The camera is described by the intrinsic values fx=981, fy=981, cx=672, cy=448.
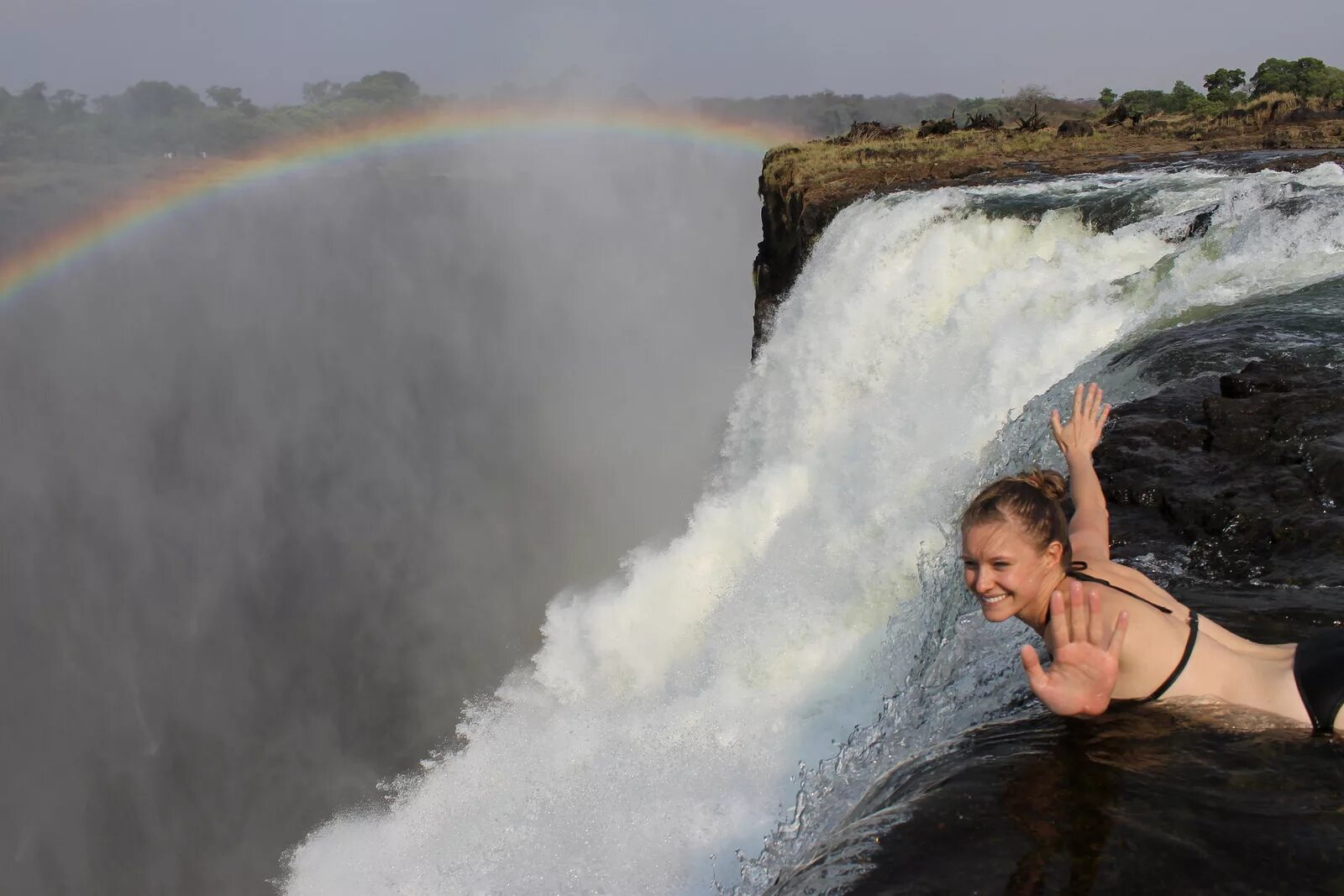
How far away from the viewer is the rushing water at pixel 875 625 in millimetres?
2592

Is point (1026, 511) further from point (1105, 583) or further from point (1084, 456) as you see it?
point (1084, 456)

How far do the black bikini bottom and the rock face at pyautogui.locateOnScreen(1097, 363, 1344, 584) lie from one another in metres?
1.28

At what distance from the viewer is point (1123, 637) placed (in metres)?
2.34

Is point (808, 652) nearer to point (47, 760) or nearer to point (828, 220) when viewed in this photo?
point (828, 220)

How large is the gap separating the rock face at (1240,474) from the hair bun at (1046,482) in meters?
1.57

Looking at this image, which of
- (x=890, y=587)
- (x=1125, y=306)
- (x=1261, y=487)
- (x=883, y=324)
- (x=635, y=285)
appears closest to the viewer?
(x=1261, y=487)

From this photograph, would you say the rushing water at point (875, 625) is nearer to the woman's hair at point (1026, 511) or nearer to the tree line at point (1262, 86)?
the woman's hair at point (1026, 511)

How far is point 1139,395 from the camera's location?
5.59m

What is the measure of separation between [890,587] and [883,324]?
4.83 meters

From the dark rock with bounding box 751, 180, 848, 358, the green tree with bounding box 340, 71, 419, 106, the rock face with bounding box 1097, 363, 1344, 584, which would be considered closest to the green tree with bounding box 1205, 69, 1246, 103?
the dark rock with bounding box 751, 180, 848, 358

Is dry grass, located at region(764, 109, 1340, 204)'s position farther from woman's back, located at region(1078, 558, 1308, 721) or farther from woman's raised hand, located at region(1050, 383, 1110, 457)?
woman's back, located at region(1078, 558, 1308, 721)

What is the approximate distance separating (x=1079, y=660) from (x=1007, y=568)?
294mm

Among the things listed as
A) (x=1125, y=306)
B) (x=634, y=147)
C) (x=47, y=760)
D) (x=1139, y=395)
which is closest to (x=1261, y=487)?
(x=1139, y=395)

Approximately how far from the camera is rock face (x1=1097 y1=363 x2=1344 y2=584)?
12.9ft
